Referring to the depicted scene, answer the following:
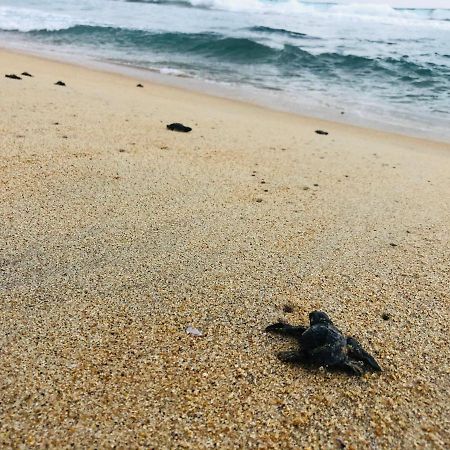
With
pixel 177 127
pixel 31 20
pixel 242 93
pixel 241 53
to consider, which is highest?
pixel 31 20

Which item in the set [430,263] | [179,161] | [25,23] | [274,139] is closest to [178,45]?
[25,23]

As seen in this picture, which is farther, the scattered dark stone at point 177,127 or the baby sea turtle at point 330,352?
the scattered dark stone at point 177,127

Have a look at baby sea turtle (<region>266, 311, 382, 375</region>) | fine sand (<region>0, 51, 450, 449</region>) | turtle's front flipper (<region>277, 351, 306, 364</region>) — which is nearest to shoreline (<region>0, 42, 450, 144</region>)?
fine sand (<region>0, 51, 450, 449</region>)

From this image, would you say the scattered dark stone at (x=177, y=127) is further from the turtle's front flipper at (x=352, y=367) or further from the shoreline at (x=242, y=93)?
the shoreline at (x=242, y=93)

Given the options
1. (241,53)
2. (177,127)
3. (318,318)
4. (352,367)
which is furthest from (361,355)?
(241,53)

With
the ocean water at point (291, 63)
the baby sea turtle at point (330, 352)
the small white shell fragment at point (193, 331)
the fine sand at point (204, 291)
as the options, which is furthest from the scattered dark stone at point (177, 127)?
the ocean water at point (291, 63)

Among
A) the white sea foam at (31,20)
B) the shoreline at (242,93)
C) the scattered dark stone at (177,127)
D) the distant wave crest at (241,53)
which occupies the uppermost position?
the white sea foam at (31,20)

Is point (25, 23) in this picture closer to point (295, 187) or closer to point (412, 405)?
point (295, 187)

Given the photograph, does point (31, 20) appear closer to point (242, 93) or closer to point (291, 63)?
point (291, 63)
